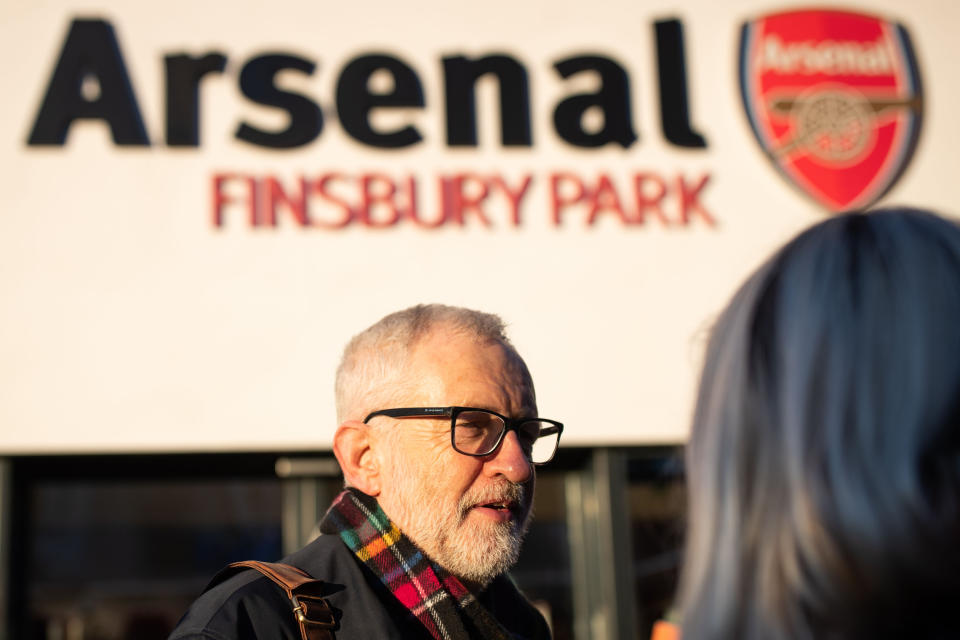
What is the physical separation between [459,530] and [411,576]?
0.55 feet

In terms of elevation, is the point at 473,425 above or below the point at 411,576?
above

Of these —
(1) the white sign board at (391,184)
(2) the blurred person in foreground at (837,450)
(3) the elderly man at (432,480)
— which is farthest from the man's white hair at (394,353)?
(1) the white sign board at (391,184)

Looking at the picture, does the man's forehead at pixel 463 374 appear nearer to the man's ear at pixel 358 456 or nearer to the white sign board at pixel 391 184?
the man's ear at pixel 358 456

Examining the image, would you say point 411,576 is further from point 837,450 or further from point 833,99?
point 833,99

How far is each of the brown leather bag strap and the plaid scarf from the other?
Answer: 7.9 inches

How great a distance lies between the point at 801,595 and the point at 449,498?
141 cm

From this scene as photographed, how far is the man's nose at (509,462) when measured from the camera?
Answer: 2.43 metres

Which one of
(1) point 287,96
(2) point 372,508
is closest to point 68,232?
(1) point 287,96

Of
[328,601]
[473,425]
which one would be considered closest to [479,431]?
[473,425]

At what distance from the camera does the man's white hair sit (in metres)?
2.51

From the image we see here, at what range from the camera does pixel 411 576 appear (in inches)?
88.9

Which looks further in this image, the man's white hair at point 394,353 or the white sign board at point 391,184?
the white sign board at point 391,184

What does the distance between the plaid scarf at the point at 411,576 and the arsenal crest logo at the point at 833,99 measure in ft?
14.8

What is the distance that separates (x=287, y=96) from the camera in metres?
5.85
